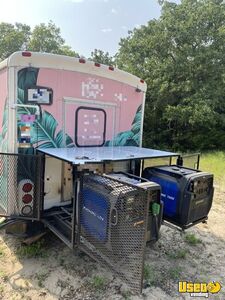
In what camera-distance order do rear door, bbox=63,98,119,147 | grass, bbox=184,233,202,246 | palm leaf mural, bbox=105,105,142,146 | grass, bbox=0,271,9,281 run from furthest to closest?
1. palm leaf mural, bbox=105,105,142,146
2. grass, bbox=184,233,202,246
3. rear door, bbox=63,98,119,147
4. grass, bbox=0,271,9,281

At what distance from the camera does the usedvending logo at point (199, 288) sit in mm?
2990

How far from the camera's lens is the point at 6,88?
3.44 metres

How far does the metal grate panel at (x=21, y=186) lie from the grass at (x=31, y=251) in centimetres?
50

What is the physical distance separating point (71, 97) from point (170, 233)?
277 cm

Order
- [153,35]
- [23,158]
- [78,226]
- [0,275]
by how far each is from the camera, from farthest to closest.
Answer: [153,35], [23,158], [0,275], [78,226]

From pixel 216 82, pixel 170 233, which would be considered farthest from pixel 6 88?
pixel 216 82

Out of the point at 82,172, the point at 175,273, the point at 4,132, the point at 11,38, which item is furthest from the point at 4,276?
the point at 11,38

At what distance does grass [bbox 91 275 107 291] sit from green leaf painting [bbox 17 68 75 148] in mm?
1816

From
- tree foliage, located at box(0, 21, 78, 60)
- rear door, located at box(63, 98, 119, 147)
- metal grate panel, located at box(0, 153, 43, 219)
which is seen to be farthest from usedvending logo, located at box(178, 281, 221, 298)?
tree foliage, located at box(0, 21, 78, 60)

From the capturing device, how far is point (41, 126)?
11.7ft

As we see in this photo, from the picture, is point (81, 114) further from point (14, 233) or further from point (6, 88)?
point (14, 233)

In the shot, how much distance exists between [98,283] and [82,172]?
129 centimetres

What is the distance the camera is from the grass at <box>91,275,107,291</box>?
2.94 metres

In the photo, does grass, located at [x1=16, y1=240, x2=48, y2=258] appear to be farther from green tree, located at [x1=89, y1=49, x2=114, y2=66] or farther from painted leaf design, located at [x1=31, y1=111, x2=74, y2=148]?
green tree, located at [x1=89, y1=49, x2=114, y2=66]
